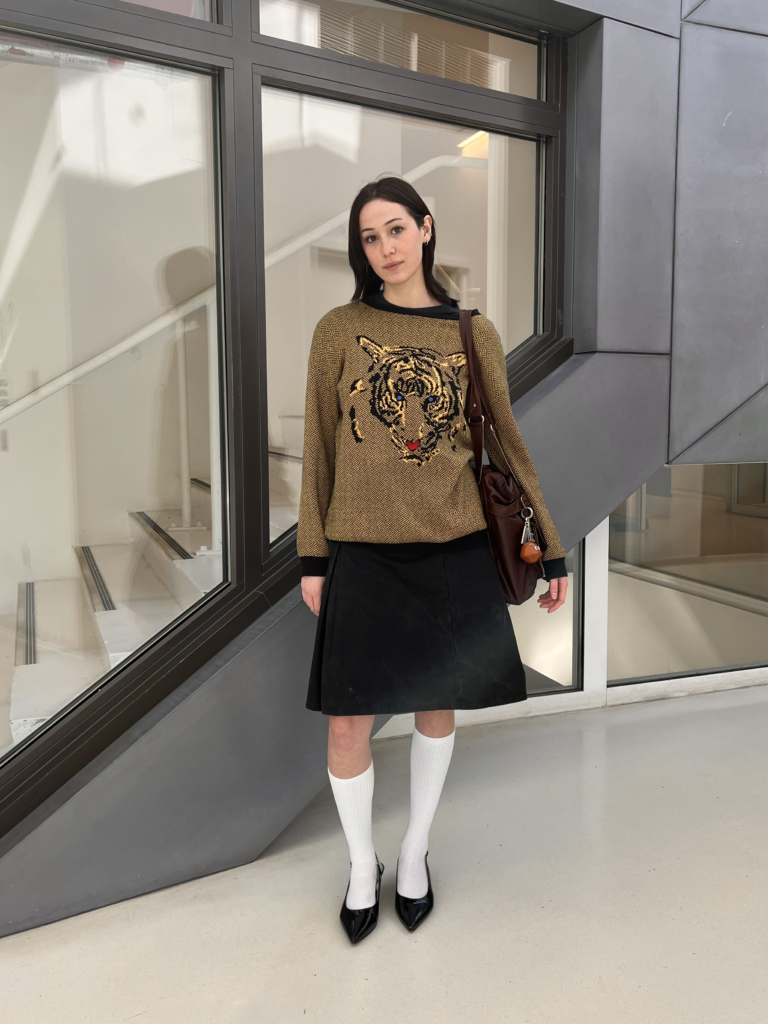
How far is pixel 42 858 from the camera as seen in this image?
1829 mm

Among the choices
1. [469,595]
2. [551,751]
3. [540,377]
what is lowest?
[551,751]

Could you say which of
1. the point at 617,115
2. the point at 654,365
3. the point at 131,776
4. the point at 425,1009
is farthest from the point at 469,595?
the point at 617,115

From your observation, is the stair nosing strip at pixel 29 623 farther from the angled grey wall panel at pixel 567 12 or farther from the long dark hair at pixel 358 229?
the angled grey wall panel at pixel 567 12

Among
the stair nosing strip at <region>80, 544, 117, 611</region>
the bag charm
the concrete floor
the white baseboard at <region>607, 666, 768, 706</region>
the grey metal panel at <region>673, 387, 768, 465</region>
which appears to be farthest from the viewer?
the white baseboard at <region>607, 666, 768, 706</region>

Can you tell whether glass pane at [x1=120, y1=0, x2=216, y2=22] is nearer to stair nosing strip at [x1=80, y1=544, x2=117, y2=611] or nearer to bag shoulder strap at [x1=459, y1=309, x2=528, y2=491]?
bag shoulder strap at [x1=459, y1=309, x2=528, y2=491]

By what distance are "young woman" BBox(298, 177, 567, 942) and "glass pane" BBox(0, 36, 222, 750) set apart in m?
0.55

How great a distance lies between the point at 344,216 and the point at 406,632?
1.32 meters

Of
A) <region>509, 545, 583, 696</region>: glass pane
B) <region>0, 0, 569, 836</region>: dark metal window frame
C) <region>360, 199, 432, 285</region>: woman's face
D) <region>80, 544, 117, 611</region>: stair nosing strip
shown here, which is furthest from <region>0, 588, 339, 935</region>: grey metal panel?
<region>509, 545, 583, 696</region>: glass pane

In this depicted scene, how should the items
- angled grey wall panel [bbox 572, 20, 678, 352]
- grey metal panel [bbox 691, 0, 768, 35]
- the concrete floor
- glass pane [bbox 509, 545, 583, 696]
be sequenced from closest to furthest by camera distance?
the concrete floor, angled grey wall panel [bbox 572, 20, 678, 352], grey metal panel [bbox 691, 0, 768, 35], glass pane [bbox 509, 545, 583, 696]

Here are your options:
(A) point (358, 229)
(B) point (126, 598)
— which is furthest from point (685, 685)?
(A) point (358, 229)

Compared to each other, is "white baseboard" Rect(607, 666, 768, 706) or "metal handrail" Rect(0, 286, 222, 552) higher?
"metal handrail" Rect(0, 286, 222, 552)

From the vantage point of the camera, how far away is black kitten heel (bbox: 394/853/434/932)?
179 cm

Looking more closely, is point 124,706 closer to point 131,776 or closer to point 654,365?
point 131,776

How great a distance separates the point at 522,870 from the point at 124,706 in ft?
3.64
